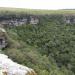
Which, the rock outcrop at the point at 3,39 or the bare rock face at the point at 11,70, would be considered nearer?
the bare rock face at the point at 11,70

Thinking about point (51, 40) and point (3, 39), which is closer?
point (3, 39)

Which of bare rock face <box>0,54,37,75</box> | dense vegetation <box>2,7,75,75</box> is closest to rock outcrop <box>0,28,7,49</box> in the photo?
dense vegetation <box>2,7,75,75</box>

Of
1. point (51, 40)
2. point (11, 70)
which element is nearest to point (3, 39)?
point (11, 70)

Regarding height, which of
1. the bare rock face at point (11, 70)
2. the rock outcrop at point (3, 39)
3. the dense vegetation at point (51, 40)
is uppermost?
the bare rock face at point (11, 70)

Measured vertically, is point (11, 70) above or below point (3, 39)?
above

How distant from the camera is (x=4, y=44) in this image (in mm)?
23297

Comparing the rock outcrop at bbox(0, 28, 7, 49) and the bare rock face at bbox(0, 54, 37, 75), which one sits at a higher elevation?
the bare rock face at bbox(0, 54, 37, 75)

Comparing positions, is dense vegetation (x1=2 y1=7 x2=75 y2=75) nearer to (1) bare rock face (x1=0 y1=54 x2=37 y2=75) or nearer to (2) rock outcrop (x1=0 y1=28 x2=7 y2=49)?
(2) rock outcrop (x1=0 y1=28 x2=7 y2=49)

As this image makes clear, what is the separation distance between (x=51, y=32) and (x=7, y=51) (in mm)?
16396

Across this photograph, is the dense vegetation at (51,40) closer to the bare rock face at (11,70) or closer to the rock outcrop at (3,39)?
the rock outcrop at (3,39)

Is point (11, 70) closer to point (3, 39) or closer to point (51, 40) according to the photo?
point (3, 39)

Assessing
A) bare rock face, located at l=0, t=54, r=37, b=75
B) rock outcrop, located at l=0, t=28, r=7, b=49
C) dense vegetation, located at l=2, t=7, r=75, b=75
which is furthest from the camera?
dense vegetation, located at l=2, t=7, r=75, b=75

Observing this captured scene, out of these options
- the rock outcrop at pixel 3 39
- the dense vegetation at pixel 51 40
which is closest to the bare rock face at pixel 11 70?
the rock outcrop at pixel 3 39

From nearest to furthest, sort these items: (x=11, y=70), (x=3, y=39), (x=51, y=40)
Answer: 1. (x=11, y=70)
2. (x=3, y=39)
3. (x=51, y=40)
